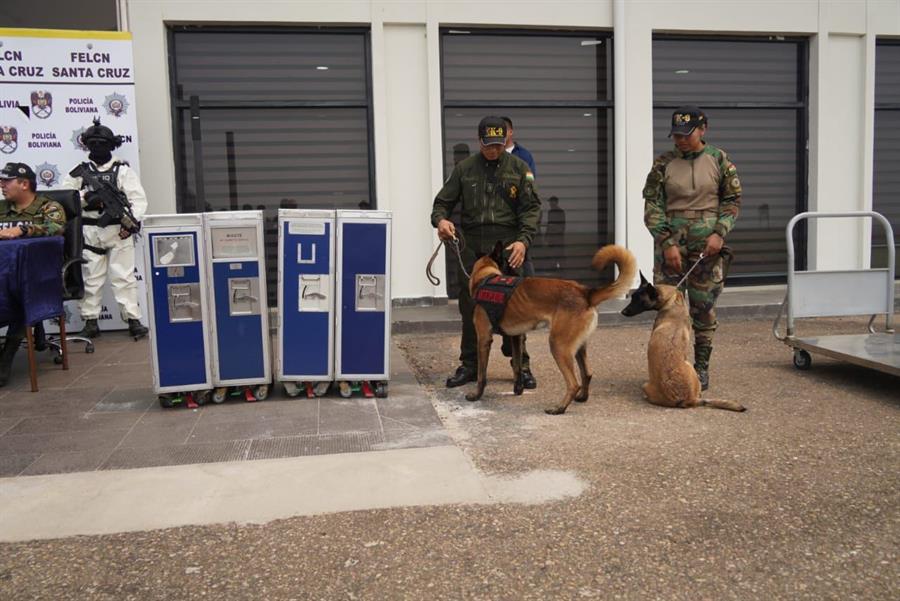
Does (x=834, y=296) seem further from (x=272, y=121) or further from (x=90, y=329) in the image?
(x=90, y=329)

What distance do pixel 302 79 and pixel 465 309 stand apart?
512 centimetres

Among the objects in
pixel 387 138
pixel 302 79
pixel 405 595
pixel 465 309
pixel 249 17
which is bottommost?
pixel 405 595

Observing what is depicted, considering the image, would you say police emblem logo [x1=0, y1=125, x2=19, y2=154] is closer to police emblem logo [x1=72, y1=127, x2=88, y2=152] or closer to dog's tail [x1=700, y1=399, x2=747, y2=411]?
police emblem logo [x1=72, y1=127, x2=88, y2=152]

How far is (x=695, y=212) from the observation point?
18.3ft

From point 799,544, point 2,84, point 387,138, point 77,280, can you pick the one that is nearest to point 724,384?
point 799,544

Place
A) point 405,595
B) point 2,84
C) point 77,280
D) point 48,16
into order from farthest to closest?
point 48,16 → point 2,84 → point 77,280 → point 405,595

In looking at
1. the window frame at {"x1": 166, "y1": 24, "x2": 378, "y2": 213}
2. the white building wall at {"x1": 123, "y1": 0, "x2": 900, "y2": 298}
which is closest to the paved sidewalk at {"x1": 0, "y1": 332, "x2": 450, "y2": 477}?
the window frame at {"x1": 166, "y1": 24, "x2": 378, "y2": 213}

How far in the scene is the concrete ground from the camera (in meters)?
2.88

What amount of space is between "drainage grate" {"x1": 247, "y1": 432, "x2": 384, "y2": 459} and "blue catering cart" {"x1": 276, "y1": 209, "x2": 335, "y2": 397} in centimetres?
88

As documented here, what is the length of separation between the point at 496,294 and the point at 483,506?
1870 millimetres

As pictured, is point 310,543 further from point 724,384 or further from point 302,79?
point 302,79

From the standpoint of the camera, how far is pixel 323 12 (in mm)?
9172

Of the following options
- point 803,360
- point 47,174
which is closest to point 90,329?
point 47,174

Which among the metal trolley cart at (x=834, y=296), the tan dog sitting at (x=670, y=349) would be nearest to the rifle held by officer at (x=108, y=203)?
the tan dog sitting at (x=670, y=349)
